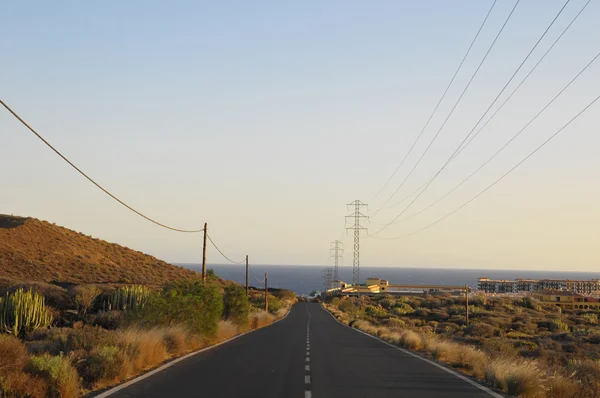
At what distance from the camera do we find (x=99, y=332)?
56.7 ft

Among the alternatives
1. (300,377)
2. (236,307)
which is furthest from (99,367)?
(236,307)

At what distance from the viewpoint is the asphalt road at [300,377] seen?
490 inches

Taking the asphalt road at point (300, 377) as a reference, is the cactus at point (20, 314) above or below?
above

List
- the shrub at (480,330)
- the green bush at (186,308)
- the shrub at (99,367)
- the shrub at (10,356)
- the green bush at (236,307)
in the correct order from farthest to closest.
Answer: the shrub at (480,330) < the green bush at (236,307) < the green bush at (186,308) < the shrub at (99,367) < the shrub at (10,356)

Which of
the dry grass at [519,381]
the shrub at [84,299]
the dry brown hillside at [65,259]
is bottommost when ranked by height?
the dry grass at [519,381]

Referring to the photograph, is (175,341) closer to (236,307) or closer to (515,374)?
(515,374)

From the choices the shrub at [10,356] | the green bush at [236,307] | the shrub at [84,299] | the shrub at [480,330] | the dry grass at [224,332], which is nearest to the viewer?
the shrub at [10,356]

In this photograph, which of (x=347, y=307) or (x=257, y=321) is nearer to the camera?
(x=257, y=321)

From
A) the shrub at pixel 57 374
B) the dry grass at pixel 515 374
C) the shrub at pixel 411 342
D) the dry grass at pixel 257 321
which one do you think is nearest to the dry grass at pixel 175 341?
the dry grass at pixel 515 374

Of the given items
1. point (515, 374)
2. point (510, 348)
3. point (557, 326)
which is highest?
point (515, 374)

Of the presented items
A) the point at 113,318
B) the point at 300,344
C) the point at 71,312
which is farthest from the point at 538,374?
the point at 71,312

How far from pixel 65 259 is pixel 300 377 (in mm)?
66019

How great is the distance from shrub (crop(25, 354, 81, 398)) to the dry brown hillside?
5010 cm

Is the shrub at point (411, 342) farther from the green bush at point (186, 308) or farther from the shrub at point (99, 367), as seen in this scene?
the shrub at point (99, 367)
